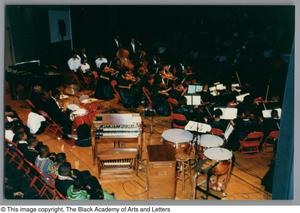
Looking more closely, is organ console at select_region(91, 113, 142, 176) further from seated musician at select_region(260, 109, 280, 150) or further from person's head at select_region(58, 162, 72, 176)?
seated musician at select_region(260, 109, 280, 150)

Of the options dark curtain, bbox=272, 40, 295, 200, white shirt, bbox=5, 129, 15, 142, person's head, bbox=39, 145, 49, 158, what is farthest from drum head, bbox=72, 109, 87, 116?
dark curtain, bbox=272, 40, 295, 200

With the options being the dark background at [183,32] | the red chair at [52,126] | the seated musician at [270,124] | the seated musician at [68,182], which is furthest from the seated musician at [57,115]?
the dark background at [183,32]

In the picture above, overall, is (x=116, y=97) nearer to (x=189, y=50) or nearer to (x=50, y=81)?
(x=50, y=81)

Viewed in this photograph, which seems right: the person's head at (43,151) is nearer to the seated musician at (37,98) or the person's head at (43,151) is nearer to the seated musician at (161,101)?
the seated musician at (37,98)

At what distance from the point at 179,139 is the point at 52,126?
12.5 feet

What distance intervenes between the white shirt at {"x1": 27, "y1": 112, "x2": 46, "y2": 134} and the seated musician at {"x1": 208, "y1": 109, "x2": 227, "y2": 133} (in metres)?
4.02

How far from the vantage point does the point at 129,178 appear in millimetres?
6496

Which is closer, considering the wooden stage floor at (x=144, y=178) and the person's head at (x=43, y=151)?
the person's head at (x=43, y=151)

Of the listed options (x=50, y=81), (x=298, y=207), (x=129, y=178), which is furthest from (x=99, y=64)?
(x=298, y=207)

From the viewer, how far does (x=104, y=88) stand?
34.9 ft

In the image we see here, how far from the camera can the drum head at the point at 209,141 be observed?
20.5ft

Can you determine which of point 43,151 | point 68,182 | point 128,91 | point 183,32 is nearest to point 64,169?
point 68,182

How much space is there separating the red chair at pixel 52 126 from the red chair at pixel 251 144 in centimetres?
A: 435

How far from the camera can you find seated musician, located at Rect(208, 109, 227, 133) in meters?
7.05
